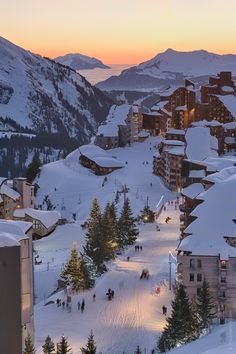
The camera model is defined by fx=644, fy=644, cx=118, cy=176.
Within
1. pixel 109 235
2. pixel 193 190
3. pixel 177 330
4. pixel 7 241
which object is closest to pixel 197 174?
pixel 193 190

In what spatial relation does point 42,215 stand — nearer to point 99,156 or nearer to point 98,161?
point 98,161

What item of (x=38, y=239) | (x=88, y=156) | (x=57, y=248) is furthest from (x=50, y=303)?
(x=88, y=156)

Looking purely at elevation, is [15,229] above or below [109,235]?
above

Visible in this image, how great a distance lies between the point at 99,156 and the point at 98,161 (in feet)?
9.56

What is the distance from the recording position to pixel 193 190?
162 ft

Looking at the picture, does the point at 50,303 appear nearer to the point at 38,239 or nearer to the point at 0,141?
the point at 38,239

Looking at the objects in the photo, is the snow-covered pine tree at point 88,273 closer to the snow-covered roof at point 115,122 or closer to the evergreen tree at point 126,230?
the evergreen tree at point 126,230

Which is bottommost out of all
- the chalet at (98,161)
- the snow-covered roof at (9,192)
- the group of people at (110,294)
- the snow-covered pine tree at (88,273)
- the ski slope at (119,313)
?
the ski slope at (119,313)

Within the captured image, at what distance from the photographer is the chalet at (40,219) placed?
6284cm

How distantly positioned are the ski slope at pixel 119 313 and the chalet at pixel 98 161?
39329 millimetres

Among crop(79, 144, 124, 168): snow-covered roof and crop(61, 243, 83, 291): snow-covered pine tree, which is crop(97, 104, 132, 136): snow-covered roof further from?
crop(61, 243, 83, 291): snow-covered pine tree

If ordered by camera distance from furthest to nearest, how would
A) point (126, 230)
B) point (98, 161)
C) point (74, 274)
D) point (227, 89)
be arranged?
point (227, 89), point (98, 161), point (126, 230), point (74, 274)

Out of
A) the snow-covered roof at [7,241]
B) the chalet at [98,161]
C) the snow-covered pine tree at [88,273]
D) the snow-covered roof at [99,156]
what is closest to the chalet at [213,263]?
the snow-covered pine tree at [88,273]

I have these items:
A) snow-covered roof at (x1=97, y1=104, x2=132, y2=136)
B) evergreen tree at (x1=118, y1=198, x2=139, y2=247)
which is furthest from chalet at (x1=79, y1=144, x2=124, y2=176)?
evergreen tree at (x1=118, y1=198, x2=139, y2=247)
